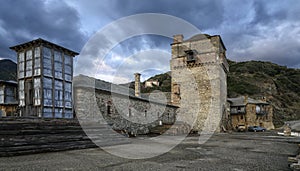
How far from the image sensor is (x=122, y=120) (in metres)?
19.5

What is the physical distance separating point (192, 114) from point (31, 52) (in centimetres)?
2171

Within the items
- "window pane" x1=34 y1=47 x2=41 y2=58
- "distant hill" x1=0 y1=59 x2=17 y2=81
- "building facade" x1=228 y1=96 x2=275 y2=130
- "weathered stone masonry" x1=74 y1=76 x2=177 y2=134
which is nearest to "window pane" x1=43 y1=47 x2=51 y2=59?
"window pane" x1=34 y1=47 x2=41 y2=58

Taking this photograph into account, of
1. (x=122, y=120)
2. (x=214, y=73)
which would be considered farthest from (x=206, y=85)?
(x=122, y=120)

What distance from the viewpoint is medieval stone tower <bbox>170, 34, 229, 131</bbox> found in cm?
2883

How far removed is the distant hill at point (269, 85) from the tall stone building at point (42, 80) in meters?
37.6

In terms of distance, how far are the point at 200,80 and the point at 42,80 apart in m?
21.2

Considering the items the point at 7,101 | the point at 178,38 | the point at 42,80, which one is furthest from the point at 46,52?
the point at 178,38

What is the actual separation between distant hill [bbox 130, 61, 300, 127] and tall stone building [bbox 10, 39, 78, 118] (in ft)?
123

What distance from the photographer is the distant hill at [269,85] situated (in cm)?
6177

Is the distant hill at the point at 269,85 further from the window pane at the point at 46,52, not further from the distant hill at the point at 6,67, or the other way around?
the window pane at the point at 46,52

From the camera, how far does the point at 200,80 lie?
29.9 metres

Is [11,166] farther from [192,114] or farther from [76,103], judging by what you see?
[192,114]

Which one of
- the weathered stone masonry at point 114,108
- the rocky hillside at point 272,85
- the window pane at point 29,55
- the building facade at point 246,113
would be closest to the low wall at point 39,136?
the weathered stone masonry at point 114,108

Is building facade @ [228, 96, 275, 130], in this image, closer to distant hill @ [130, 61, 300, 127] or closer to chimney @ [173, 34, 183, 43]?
distant hill @ [130, 61, 300, 127]
